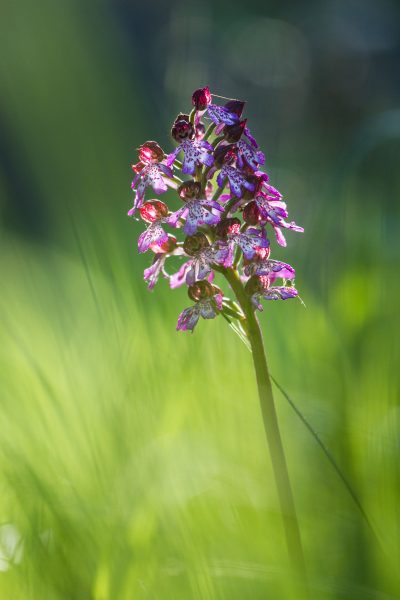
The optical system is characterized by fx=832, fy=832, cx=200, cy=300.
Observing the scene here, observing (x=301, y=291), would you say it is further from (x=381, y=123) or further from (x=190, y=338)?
(x=190, y=338)

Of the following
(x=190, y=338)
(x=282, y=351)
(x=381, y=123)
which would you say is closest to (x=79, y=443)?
(x=190, y=338)

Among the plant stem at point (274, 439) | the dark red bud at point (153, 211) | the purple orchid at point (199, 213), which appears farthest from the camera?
the dark red bud at point (153, 211)

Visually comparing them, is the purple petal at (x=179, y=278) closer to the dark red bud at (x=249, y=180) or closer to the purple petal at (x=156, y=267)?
the purple petal at (x=156, y=267)

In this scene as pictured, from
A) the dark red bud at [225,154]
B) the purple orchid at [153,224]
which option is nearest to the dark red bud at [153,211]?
the purple orchid at [153,224]

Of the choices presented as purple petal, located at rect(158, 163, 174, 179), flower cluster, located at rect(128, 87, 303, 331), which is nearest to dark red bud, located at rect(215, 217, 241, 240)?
flower cluster, located at rect(128, 87, 303, 331)

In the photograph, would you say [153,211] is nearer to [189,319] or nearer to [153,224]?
[153,224]

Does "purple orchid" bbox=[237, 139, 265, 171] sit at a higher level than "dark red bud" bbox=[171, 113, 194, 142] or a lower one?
lower

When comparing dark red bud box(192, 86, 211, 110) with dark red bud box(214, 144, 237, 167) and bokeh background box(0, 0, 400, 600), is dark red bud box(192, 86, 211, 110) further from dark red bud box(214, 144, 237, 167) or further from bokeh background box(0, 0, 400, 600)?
bokeh background box(0, 0, 400, 600)
